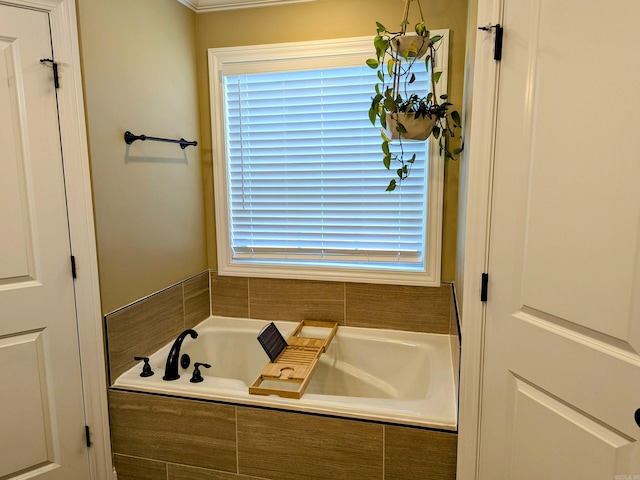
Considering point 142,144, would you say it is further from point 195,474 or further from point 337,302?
point 195,474

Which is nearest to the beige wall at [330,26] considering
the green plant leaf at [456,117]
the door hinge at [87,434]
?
the green plant leaf at [456,117]

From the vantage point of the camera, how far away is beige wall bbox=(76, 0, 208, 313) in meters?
1.82

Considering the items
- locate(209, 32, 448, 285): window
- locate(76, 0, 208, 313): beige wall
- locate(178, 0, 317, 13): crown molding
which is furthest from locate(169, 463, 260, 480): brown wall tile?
locate(178, 0, 317, 13): crown molding

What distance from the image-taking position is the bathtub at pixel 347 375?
5.56ft

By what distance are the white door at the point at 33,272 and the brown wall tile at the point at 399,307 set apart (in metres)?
1.49

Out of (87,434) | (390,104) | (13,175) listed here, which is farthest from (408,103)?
(87,434)

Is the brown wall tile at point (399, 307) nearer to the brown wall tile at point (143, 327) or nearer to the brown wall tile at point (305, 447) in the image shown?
the brown wall tile at point (305, 447)

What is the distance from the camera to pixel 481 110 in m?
1.37

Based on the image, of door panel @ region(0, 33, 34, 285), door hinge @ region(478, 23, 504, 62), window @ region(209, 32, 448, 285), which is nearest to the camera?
door hinge @ region(478, 23, 504, 62)

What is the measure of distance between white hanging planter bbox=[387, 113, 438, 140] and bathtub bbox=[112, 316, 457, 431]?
114cm

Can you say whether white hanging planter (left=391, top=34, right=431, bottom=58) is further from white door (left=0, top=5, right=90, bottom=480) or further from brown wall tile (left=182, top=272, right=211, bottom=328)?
brown wall tile (left=182, top=272, right=211, bottom=328)

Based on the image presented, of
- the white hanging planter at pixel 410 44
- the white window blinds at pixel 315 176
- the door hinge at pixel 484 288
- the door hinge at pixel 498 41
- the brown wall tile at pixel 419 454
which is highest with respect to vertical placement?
the white hanging planter at pixel 410 44

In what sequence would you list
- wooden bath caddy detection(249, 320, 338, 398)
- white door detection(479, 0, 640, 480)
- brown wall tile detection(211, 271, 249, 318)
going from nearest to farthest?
1. white door detection(479, 0, 640, 480)
2. wooden bath caddy detection(249, 320, 338, 398)
3. brown wall tile detection(211, 271, 249, 318)

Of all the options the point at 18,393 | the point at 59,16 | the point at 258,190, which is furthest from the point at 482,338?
the point at 59,16
